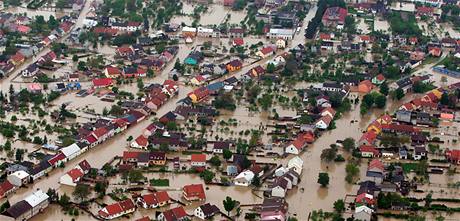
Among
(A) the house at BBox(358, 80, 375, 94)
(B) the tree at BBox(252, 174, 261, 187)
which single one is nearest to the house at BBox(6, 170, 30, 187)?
(B) the tree at BBox(252, 174, 261, 187)

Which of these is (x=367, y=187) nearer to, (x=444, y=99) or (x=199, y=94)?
(x=444, y=99)

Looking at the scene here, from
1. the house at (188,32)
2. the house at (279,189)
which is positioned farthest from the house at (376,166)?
the house at (188,32)

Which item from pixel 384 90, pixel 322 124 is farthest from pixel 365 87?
pixel 322 124

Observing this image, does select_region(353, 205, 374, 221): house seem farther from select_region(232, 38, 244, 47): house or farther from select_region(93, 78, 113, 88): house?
select_region(232, 38, 244, 47): house

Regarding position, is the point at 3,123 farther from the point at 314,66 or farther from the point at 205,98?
the point at 314,66

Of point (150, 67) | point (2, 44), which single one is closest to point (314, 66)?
point (150, 67)

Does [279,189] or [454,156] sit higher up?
[454,156]
